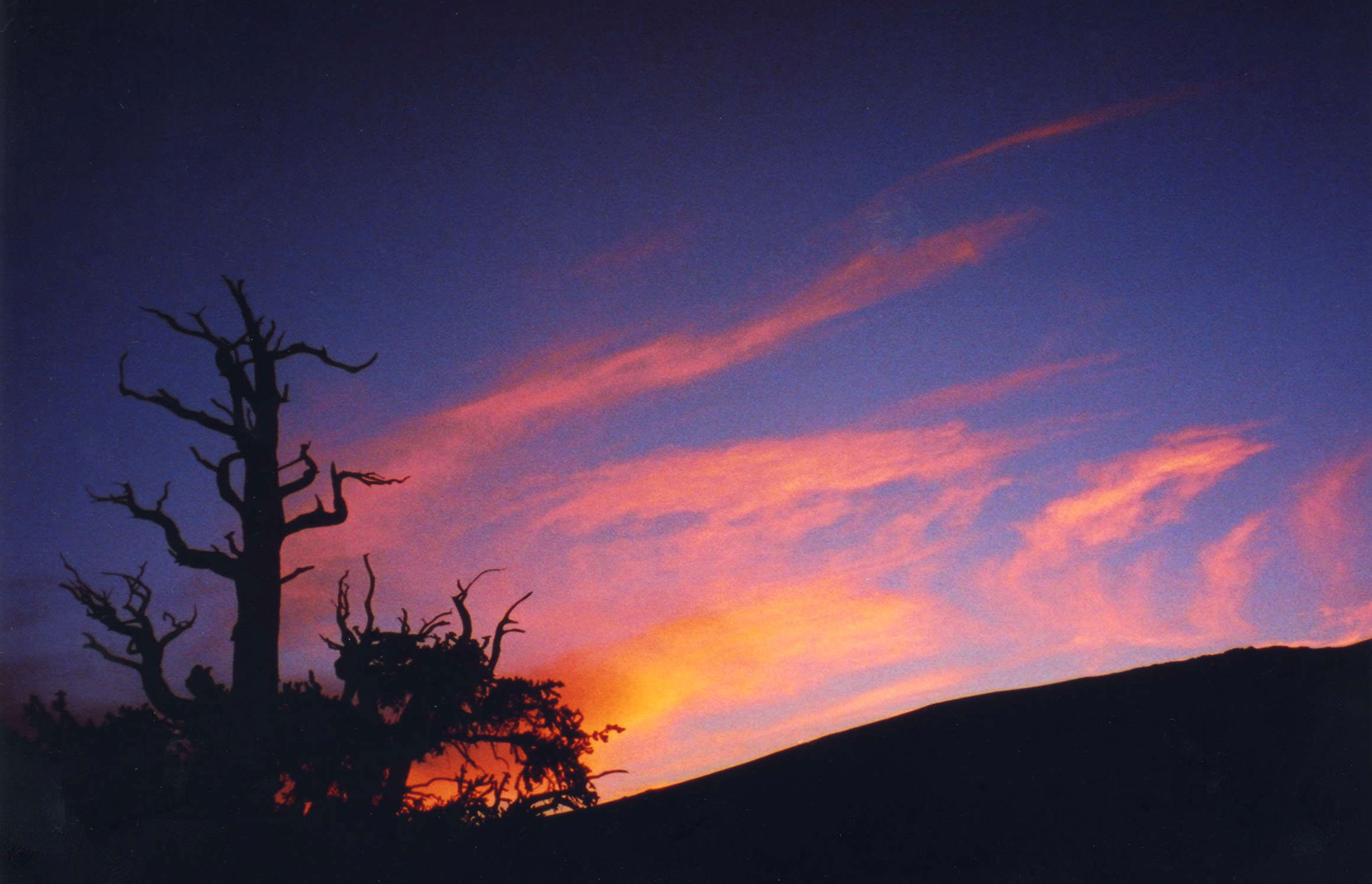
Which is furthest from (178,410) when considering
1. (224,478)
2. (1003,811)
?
(1003,811)

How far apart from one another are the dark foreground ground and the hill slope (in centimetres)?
2

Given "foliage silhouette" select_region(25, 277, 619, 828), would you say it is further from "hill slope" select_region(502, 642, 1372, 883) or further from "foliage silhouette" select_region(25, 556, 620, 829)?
"hill slope" select_region(502, 642, 1372, 883)

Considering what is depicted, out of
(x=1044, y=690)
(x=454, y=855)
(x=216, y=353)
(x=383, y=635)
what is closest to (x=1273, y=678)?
(x=1044, y=690)

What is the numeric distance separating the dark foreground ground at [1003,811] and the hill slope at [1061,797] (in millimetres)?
16

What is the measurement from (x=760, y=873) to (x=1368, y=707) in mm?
4921

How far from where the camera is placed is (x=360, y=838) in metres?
10.4

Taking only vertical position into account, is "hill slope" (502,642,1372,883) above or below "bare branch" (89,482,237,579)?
below

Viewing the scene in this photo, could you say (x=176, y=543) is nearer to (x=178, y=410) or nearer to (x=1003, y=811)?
(x=178, y=410)

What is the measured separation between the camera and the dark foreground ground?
6.38 m

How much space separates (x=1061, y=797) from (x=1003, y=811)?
18.4 inches

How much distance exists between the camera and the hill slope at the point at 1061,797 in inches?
250

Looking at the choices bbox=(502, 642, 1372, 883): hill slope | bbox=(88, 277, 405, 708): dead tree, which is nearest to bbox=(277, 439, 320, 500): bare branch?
bbox=(88, 277, 405, 708): dead tree

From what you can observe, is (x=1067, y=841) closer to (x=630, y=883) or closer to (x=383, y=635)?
(x=630, y=883)

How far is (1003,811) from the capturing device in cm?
713
